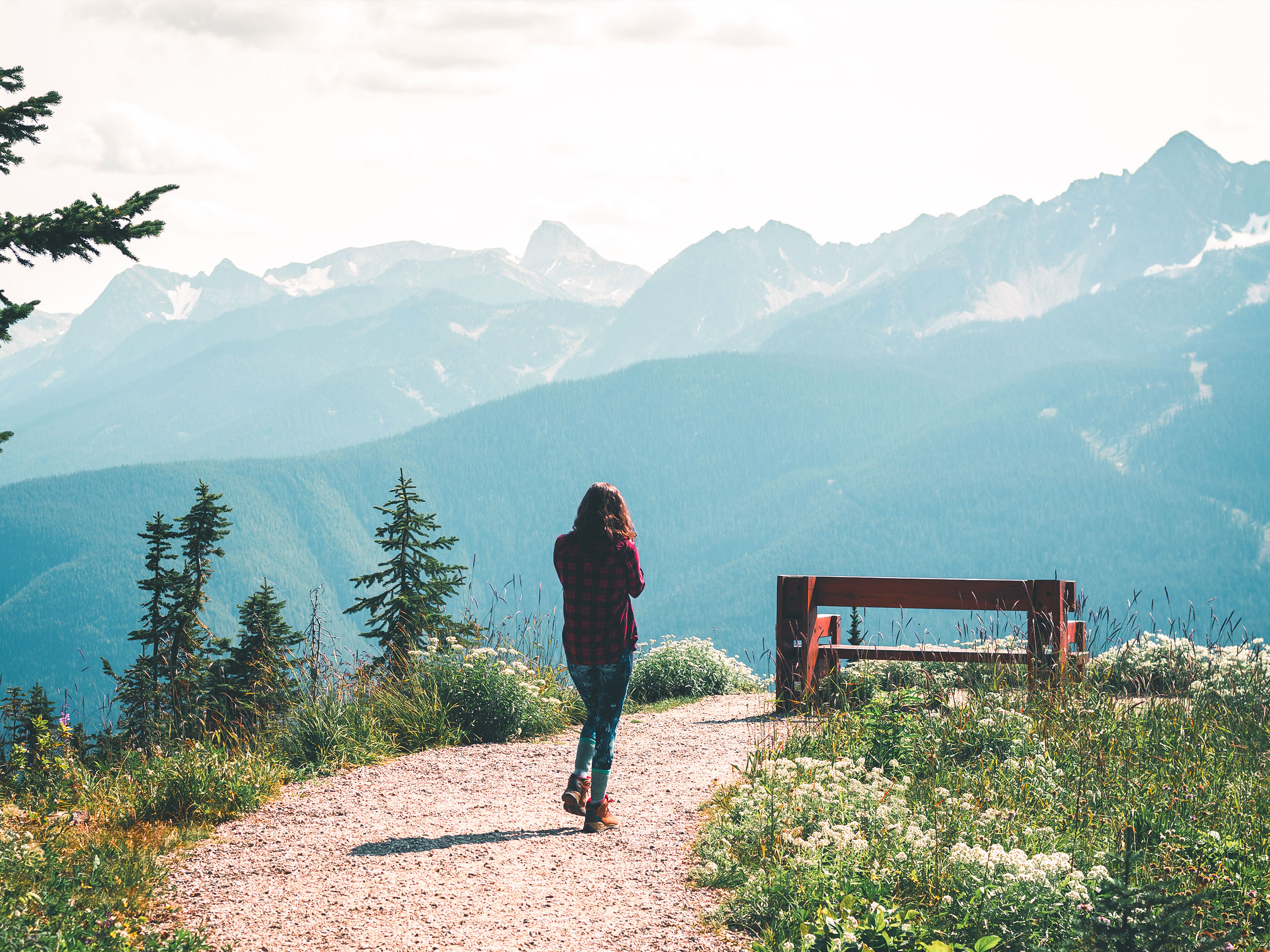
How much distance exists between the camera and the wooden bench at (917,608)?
306 inches

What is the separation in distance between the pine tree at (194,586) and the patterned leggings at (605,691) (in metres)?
18.7

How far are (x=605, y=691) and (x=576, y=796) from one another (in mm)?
621

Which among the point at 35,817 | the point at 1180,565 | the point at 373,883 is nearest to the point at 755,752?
the point at 373,883

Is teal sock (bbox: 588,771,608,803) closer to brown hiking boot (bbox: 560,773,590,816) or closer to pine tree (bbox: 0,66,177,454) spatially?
brown hiking boot (bbox: 560,773,590,816)

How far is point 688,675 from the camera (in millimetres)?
11461

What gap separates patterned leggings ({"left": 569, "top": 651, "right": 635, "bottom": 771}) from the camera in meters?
5.74

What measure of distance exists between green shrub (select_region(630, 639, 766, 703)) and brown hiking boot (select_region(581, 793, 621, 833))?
212 inches

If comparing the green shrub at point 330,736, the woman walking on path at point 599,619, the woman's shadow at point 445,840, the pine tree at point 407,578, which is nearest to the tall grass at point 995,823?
the woman walking on path at point 599,619

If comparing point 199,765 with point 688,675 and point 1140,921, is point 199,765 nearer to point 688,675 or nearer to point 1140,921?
point 1140,921

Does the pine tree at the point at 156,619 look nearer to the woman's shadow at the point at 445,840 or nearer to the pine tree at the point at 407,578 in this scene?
the pine tree at the point at 407,578

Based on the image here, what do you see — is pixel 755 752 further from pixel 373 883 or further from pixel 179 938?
pixel 179 938

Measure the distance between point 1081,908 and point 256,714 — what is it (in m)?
6.03

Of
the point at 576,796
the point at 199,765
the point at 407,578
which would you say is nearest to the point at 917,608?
the point at 576,796

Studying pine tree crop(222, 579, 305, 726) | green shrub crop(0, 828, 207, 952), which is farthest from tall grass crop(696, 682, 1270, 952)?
pine tree crop(222, 579, 305, 726)
